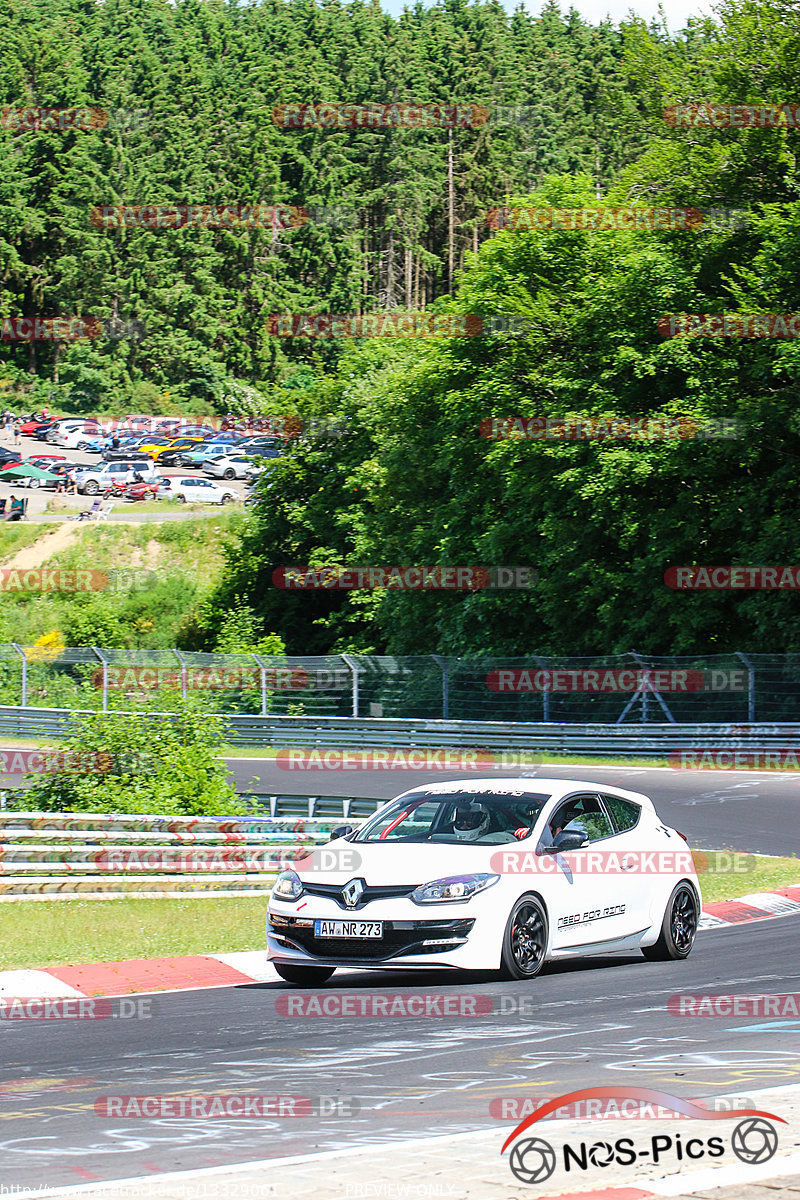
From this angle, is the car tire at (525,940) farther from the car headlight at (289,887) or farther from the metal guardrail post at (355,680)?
the metal guardrail post at (355,680)

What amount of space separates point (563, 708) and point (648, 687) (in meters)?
2.44

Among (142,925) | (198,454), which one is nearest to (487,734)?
(142,925)

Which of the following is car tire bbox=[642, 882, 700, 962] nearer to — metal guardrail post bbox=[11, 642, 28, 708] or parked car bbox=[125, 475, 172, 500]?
metal guardrail post bbox=[11, 642, 28, 708]

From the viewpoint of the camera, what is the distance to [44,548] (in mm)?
70438

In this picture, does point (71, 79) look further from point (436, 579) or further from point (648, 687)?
point (648, 687)

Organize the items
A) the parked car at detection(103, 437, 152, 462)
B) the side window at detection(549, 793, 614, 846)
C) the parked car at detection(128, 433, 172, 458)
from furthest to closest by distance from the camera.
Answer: the parked car at detection(128, 433, 172, 458)
the parked car at detection(103, 437, 152, 462)
the side window at detection(549, 793, 614, 846)

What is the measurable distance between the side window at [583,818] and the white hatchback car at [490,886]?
0.01 meters

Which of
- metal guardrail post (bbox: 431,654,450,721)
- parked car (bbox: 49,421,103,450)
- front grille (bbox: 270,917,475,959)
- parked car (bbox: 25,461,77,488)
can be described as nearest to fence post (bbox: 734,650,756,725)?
metal guardrail post (bbox: 431,654,450,721)

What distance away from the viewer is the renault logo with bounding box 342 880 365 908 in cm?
965

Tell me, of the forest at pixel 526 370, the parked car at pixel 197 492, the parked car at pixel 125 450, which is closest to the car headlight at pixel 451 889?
the forest at pixel 526 370

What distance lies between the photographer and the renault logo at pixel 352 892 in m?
9.65

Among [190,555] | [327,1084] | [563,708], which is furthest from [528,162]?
[327,1084]

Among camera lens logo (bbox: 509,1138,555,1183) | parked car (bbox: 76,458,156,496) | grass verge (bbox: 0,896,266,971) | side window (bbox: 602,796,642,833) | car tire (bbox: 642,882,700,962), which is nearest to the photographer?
camera lens logo (bbox: 509,1138,555,1183)

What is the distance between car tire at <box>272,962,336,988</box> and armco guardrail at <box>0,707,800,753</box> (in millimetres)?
16685
